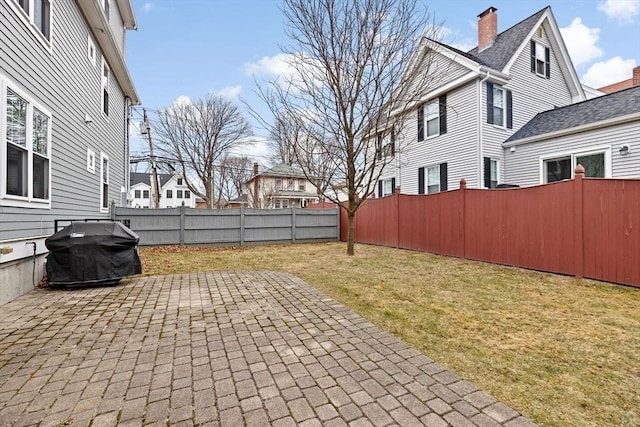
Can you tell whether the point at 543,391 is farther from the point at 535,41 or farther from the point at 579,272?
the point at 535,41

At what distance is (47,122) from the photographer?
5426 mm

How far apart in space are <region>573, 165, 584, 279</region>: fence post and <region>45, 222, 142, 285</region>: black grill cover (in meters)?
7.84

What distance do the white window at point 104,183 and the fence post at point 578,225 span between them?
37.4 feet

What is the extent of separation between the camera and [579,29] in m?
13.3

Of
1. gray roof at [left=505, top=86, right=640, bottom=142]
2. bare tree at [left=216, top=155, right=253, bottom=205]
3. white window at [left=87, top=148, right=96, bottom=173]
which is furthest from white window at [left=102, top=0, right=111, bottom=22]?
bare tree at [left=216, top=155, right=253, bottom=205]

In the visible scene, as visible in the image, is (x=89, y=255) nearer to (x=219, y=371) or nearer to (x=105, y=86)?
(x=219, y=371)

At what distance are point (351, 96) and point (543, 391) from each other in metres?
7.46

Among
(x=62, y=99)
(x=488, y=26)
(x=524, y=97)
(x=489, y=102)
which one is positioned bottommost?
(x=62, y=99)

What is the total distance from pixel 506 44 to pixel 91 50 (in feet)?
45.7

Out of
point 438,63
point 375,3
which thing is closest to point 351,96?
point 375,3

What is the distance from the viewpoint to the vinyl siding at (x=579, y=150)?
25.9ft

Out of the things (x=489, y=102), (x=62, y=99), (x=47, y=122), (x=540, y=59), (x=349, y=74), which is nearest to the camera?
(x=47, y=122)

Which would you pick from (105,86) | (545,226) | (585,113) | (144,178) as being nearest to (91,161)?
(105,86)

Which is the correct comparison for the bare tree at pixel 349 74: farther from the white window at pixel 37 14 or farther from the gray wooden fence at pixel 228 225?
the white window at pixel 37 14
